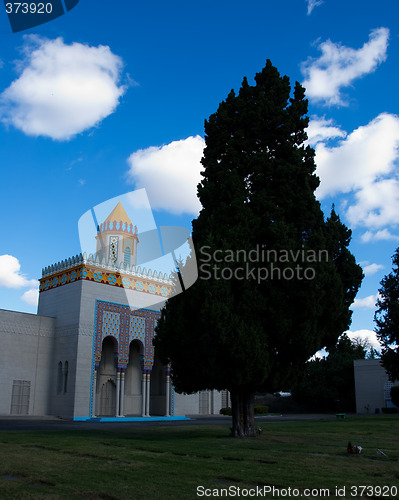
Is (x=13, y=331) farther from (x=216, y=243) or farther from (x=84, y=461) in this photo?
(x=84, y=461)

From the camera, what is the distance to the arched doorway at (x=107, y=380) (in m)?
25.3

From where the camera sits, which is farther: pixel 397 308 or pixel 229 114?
pixel 397 308

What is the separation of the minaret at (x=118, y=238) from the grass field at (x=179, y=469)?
1860 cm

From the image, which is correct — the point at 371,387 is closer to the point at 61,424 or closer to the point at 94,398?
the point at 94,398

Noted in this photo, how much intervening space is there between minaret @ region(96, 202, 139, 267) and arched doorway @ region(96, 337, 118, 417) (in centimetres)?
485

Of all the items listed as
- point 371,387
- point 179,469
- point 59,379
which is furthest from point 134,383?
point 179,469

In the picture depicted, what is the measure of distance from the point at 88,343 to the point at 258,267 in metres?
14.7

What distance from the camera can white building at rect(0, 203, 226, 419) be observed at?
76.2ft

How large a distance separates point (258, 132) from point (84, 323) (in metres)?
14.7

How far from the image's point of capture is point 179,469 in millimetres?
6527

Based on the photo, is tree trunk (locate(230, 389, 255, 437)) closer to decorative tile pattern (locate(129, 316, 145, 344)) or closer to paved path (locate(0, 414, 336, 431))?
paved path (locate(0, 414, 336, 431))

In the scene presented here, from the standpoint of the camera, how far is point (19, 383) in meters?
23.2

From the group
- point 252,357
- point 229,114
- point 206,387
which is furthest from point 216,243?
point 229,114

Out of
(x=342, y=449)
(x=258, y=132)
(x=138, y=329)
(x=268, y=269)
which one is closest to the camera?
(x=342, y=449)
